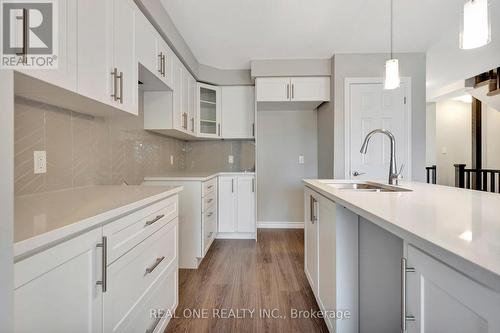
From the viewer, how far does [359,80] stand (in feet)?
9.70

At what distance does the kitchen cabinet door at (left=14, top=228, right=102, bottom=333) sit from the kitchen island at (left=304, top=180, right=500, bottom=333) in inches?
37.8

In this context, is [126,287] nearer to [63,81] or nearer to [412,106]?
[63,81]

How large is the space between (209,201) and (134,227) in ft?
5.57

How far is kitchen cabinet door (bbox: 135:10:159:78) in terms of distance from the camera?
167 centimetres

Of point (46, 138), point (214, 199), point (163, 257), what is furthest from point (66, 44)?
point (214, 199)

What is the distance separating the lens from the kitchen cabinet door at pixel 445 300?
1.56ft

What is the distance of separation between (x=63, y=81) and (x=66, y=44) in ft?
0.54

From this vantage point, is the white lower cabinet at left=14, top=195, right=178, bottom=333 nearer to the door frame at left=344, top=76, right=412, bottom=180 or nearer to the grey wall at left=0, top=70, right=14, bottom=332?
the grey wall at left=0, top=70, right=14, bottom=332

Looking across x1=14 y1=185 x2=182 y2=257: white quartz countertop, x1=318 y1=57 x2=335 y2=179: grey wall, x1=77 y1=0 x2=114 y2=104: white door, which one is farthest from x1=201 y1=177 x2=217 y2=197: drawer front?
x1=318 y1=57 x2=335 y2=179: grey wall

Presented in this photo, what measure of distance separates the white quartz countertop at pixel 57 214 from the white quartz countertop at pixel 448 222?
0.93 meters

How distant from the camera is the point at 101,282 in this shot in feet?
2.80

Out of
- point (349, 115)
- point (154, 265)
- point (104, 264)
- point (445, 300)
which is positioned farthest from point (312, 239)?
point (349, 115)

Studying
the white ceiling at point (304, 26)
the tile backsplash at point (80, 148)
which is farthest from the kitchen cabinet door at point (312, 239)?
the white ceiling at point (304, 26)

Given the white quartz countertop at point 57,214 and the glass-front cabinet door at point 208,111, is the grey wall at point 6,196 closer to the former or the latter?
the white quartz countertop at point 57,214
